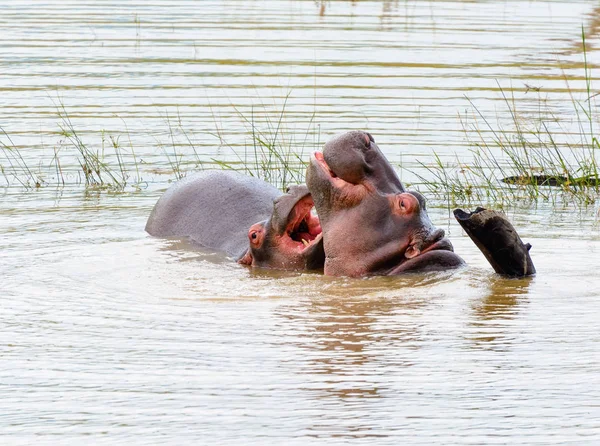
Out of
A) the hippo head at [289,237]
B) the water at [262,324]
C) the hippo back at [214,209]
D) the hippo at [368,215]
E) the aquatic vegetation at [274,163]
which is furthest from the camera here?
the aquatic vegetation at [274,163]

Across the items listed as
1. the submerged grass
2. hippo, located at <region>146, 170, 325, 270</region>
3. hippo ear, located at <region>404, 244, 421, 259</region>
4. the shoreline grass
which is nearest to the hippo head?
hippo, located at <region>146, 170, 325, 270</region>

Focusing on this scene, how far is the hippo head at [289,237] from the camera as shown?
250 inches

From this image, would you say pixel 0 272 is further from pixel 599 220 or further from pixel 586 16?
pixel 586 16

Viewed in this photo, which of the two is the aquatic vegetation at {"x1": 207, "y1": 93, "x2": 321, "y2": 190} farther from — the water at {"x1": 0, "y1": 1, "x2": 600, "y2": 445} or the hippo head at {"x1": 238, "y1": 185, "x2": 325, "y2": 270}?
the hippo head at {"x1": 238, "y1": 185, "x2": 325, "y2": 270}

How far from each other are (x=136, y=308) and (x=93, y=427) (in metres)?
1.61

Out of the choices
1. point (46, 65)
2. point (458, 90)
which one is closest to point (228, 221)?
point (458, 90)

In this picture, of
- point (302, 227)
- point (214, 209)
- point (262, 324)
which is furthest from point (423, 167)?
point (262, 324)

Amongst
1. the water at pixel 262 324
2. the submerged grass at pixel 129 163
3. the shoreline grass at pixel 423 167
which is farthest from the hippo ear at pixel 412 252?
the submerged grass at pixel 129 163

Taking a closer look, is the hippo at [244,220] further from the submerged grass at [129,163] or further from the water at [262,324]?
the submerged grass at [129,163]

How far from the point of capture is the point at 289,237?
21.5ft

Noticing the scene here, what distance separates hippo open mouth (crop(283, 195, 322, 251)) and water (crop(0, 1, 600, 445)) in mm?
218

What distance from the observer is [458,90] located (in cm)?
1231

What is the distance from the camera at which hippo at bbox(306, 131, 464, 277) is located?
593 cm

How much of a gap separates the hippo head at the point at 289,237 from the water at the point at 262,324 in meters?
0.13
